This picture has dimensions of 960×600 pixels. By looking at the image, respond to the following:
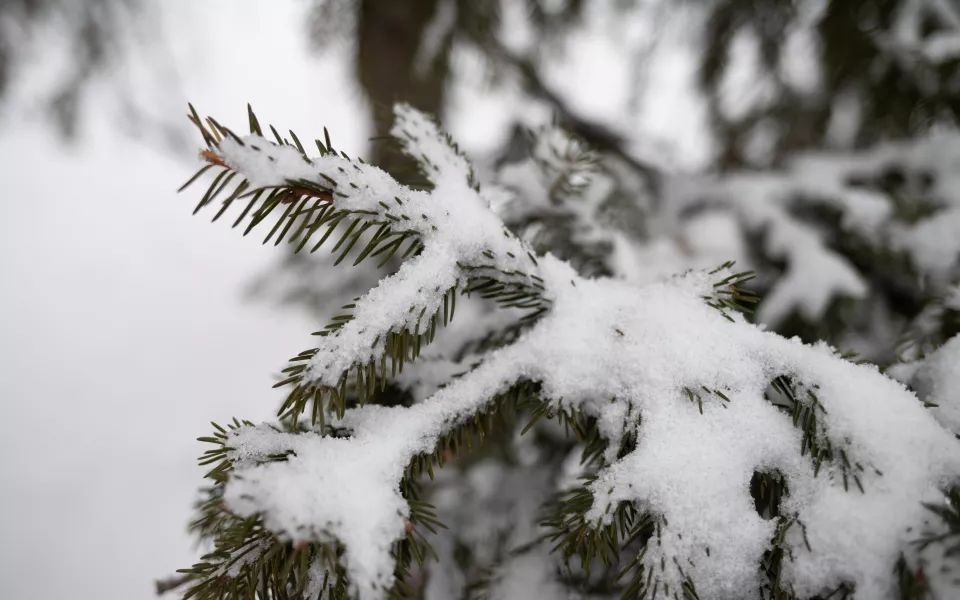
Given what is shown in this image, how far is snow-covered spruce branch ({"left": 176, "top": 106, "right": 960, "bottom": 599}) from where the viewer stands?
1.72ft

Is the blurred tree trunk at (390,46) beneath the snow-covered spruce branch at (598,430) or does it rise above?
above

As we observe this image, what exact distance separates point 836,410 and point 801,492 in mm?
104

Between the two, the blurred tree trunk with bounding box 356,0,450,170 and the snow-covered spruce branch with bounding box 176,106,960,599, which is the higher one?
the blurred tree trunk with bounding box 356,0,450,170

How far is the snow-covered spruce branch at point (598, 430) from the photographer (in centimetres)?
→ 52

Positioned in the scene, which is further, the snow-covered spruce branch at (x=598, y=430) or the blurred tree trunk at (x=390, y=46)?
the blurred tree trunk at (x=390, y=46)

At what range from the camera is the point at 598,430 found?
703 millimetres

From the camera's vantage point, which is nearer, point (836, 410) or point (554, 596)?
point (836, 410)

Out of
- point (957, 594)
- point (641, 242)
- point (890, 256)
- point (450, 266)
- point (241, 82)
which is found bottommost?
point (957, 594)

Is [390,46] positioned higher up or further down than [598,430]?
higher up

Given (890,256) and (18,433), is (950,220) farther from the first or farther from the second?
(18,433)

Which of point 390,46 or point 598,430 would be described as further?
point 390,46

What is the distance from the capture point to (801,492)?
0.59 m

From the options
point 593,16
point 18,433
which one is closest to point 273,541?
point 593,16

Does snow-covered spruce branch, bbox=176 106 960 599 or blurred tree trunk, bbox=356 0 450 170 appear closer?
snow-covered spruce branch, bbox=176 106 960 599
